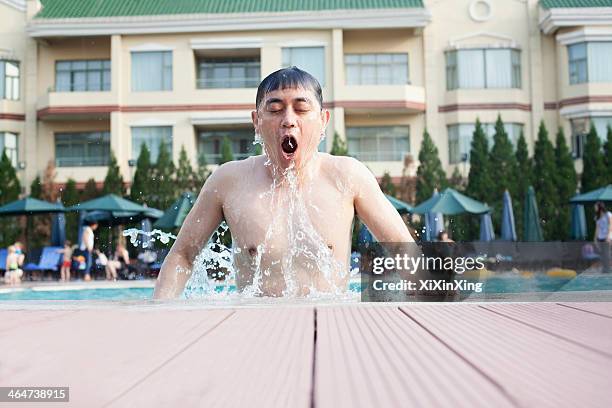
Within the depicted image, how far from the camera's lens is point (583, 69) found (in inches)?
965

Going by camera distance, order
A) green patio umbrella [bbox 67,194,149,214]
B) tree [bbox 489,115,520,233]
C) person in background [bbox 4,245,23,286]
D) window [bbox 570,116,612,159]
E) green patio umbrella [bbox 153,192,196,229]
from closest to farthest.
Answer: person in background [bbox 4,245,23,286] < green patio umbrella [bbox 153,192,196,229] < green patio umbrella [bbox 67,194,149,214] < tree [bbox 489,115,520,233] < window [bbox 570,116,612,159]

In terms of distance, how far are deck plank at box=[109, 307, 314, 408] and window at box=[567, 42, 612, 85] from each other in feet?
84.6

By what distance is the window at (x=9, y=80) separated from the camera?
25.1 metres

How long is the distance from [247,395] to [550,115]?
26016 millimetres

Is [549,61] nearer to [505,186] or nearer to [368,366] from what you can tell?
[505,186]

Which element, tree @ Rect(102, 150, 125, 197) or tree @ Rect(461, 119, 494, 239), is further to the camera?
tree @ Rect(102, 150, 125, 197)

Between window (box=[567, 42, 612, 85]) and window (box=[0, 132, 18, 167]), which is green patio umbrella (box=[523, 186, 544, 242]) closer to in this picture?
window (box=[567, 42, 612, 85])

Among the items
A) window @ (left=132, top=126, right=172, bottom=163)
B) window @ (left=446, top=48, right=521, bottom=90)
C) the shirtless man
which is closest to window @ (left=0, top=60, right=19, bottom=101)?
window @ (left=132, top=126, right=172, bottom=163)

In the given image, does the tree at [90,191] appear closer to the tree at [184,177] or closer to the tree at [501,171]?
the tree at [184,177]

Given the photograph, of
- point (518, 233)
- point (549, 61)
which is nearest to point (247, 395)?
point (518, 233)

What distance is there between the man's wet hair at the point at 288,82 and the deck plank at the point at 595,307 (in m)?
1.72

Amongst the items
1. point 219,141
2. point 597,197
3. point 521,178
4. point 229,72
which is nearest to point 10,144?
point 219,141

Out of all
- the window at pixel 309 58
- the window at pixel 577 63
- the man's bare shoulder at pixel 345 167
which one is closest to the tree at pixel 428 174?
the window at pixel 309 58

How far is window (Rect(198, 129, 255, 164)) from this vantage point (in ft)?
84.4
